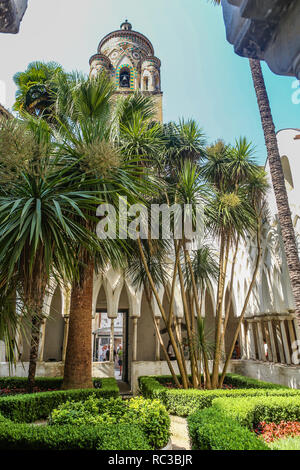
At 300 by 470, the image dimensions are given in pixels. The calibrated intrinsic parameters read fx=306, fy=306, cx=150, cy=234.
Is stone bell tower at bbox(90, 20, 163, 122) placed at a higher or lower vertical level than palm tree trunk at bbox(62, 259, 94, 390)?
higher

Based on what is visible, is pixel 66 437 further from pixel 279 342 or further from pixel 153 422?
pixel 279 342

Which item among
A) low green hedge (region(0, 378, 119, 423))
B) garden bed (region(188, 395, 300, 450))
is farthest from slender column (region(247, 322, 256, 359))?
low green hedge (region(0, 378, 119, 423))

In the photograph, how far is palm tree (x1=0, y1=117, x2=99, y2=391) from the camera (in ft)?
9.68

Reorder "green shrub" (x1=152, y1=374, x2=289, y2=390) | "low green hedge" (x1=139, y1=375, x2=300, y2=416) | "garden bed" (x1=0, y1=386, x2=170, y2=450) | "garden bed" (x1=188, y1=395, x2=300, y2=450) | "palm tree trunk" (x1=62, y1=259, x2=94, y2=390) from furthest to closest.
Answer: "green shrub" (x1=152, y1=374, x2=289, y2=390)
"palm tree trunk" (x1=62, y1=259, x2=94, y2=390)
"low green hedge" (x1=139, y1=375, x2=300, y2=416)
"garden bed" (x1=0, y1=386, x2=170, y2=450)
"garden bed" (x1=188, y1=395, x2=300, y2=450)

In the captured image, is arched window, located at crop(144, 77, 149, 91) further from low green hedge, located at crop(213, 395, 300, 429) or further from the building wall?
low green hedge, located at crop(213, 395, 300, 429)

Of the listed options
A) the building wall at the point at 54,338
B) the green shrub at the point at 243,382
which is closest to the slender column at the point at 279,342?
the green shrub at the point at 243,382

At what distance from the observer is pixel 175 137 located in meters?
9.04

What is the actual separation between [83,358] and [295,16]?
23.5ft

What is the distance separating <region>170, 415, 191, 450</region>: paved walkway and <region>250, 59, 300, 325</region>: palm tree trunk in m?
3.79

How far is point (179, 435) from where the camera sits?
19.3 ft

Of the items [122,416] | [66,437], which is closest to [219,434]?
[122,416]
